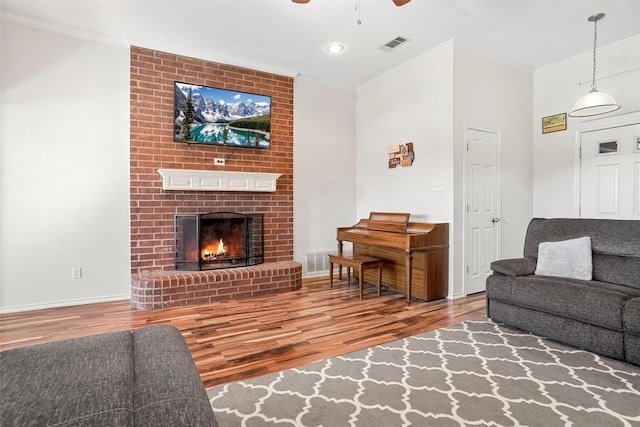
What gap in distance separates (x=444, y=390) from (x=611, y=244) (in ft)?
6.96

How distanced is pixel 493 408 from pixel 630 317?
1.24m

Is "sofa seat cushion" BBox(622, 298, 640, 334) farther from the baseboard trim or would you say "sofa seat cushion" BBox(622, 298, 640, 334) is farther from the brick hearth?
the baseboard trim

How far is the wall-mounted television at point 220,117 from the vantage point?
4.15 metres

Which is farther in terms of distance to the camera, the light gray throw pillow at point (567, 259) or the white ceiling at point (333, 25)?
the white ceiling at point (333, 25)

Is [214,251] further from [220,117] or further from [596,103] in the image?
[596,103]

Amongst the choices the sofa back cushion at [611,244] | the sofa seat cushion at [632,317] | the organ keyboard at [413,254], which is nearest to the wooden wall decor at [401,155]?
the organ keyboard at [413,254]

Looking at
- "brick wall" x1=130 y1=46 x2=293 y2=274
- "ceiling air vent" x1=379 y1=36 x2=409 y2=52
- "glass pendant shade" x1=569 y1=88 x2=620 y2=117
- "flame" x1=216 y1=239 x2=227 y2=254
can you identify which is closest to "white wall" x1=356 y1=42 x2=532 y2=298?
"ceiling air vent" x1=379 y1=36 x2=409 y2=52

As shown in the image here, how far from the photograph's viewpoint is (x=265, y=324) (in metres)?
3.12

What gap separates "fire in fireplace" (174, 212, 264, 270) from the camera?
164 inches

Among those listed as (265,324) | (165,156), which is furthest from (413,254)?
(165,156)

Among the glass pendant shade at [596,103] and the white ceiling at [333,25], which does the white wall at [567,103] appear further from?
the glass pendant shade at [596,103]

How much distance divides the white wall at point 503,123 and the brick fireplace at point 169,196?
8.33 feet

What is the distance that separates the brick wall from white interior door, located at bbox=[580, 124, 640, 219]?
415cm

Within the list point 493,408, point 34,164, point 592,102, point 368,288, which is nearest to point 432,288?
point 368,288
